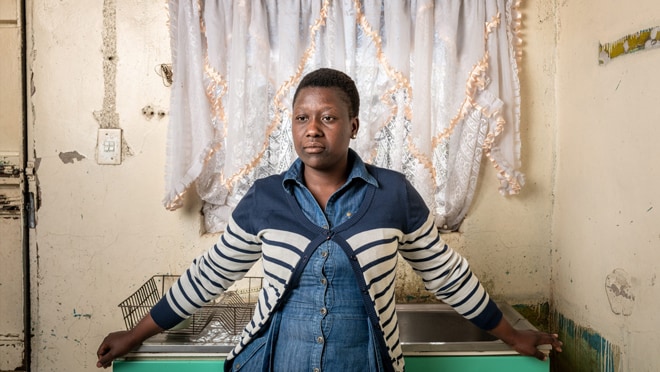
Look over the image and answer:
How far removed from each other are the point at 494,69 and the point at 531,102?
25cm

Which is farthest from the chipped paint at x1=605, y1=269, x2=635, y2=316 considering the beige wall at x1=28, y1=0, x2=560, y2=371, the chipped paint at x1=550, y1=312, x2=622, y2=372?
the beige wall at x1=28, y1=0, x2=560, y2=371

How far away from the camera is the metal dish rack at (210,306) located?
176cm

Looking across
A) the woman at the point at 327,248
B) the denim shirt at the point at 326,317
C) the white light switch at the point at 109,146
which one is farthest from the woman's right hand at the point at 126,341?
the white light switch at the point at 109,146

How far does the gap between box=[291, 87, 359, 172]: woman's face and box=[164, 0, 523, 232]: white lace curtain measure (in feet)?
2.53

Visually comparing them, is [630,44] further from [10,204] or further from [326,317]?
[10,204]

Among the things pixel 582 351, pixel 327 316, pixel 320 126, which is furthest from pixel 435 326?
pixel 320 126

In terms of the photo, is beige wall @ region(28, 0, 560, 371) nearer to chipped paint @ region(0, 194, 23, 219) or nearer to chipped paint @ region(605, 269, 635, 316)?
chipped paint @ region(0, 194, 23, 219)

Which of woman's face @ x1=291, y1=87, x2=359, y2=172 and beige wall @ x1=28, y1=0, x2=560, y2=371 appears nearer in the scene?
woman's face @ x1=291, y1=87, x2=359, y2=172

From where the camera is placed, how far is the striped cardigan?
1.21 metres

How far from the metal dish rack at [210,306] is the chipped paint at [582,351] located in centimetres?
119

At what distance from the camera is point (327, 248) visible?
1.20 metres

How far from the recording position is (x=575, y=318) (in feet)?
6.34

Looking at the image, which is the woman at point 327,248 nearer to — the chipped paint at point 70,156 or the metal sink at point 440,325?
the metal sink at point 440,325

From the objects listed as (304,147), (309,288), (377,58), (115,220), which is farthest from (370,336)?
(115,220)
